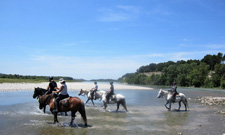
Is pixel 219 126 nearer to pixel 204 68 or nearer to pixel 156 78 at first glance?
pixel 204 68

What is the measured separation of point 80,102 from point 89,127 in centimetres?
150

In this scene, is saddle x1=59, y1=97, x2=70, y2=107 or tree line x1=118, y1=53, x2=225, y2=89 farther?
tree line x1=118, y1=53, x2=225, y2=89

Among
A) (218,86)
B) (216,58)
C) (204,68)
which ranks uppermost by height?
(216,58)

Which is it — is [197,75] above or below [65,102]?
above

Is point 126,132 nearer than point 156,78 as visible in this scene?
Yes

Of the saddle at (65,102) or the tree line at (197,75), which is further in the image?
the tree line at (197,75)

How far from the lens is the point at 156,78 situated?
382 feet

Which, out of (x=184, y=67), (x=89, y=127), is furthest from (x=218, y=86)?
(x=89, y=127)

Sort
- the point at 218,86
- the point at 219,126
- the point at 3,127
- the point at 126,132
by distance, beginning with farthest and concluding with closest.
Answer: the point at 218,86 → the point at 219,126 → the point at 3,127 → the point at 126,132

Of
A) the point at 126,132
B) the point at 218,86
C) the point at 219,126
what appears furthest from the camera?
the point at 218,86

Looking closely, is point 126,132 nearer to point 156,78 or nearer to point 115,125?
point 115,125

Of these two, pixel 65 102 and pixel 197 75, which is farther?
pixel 197 75

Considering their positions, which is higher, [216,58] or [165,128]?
[216,58]

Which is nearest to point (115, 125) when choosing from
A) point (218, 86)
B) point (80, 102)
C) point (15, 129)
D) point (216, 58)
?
point (80, 102)
